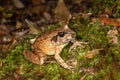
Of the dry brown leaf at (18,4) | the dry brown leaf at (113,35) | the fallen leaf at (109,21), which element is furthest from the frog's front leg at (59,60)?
the dry brown leaf at (18,4)

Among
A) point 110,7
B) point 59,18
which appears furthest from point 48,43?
point 59,18

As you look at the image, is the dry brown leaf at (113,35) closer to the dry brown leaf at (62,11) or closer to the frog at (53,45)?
the frog at (53,45)

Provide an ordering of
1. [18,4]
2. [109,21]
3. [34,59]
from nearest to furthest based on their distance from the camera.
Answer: [34,59] < [109,21] < [18,4]

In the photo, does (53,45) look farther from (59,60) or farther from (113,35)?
(113,35)

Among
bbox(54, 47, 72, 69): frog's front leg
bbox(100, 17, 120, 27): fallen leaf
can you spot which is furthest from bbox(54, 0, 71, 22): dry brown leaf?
bbox(54, 47, 72, 69): frog's front leg

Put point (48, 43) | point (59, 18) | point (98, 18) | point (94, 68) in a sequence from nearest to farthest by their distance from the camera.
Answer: point (94, 68) < point (48, 43) < point (98, 18) < point (59, 18)

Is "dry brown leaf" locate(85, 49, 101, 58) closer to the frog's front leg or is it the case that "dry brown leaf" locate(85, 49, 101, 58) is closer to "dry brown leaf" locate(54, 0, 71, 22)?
the frog's front leg

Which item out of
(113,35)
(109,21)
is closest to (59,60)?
(113,35)

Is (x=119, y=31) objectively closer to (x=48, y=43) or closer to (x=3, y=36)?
(x=48, y=43)
